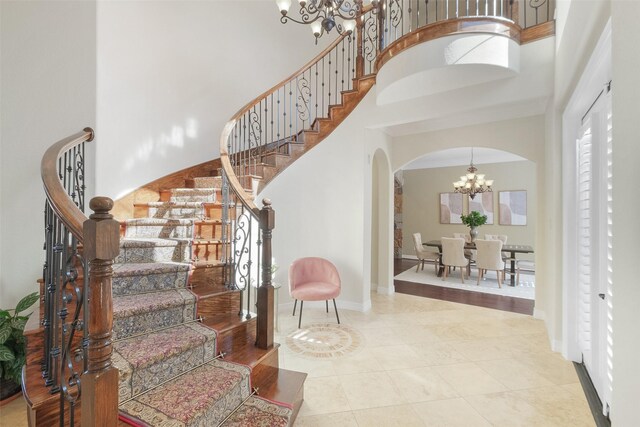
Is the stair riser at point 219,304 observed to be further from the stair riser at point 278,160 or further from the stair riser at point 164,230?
the stair riser at point 278,160

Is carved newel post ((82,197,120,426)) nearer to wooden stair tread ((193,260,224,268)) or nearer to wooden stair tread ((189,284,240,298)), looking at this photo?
wooden stair tread ((189,284,240,298))

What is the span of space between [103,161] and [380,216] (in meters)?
4.05

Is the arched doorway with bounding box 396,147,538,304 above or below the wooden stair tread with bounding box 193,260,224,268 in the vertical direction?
above

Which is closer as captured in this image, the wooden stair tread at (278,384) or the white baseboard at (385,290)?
the wooden stair tread at (278,384)

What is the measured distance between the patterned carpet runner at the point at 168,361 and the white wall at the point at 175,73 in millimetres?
1753

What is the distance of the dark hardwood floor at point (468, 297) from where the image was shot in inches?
170

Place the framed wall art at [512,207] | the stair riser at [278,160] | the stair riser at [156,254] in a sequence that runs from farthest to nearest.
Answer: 1. the framed wall art at [512,207]
2. the stair riser at [278,160]
3. the stair riser at [156,254]

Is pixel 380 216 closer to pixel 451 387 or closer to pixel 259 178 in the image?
pixel 259 178

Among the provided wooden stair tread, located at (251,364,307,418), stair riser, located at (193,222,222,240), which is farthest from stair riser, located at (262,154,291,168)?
wooden stair tread, located at (251,364,307,418)

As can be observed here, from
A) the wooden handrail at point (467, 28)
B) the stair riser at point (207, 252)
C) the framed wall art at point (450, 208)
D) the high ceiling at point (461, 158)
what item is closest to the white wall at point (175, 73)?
the stair riser at point (207, 252)

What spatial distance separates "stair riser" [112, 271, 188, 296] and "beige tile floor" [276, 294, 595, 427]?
1.25 m

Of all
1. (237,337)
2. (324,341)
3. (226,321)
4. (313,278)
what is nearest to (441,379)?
(324,341)

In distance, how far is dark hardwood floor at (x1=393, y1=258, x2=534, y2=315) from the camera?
432 centimetres

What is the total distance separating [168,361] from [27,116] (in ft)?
9.41
